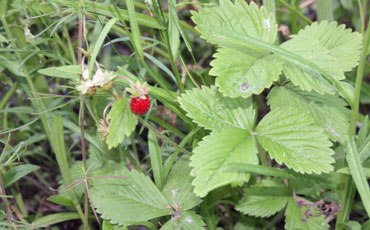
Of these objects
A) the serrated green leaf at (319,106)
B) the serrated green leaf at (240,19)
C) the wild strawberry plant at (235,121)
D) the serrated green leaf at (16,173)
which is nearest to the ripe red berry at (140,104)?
the wild strawberry plant at (235,121)

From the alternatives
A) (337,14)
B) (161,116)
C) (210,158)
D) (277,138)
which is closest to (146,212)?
(210,158)

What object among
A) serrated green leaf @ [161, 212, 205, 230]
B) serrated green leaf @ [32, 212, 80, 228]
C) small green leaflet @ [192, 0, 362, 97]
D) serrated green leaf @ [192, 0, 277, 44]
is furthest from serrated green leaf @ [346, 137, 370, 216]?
A: serrated green leaf @ [32, 212, 80, 228]

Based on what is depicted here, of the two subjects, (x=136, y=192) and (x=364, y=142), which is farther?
(x=136, y=192)

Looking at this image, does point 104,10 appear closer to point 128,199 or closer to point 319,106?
point 128,199

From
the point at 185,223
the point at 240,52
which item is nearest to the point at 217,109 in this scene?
the point at 240,52

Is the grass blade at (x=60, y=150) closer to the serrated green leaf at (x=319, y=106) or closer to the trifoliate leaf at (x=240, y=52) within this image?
the trifoliate leaf at (x=240, y=52)

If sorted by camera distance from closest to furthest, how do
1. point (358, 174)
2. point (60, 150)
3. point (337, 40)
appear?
1. point (358, 174)
2. point (337, 40)
3. point (60, 150)

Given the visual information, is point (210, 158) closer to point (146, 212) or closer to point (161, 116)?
point (146, 212)
